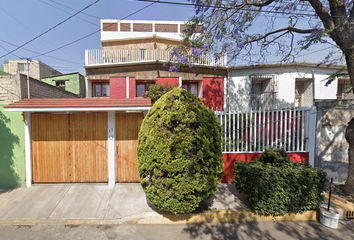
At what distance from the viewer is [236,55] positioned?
541 centimetres

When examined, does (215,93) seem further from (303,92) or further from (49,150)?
(49,150)

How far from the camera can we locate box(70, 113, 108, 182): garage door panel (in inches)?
170

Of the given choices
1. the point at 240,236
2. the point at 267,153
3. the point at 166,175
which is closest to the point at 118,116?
the point at 166,175

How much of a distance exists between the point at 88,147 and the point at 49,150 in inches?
45.8

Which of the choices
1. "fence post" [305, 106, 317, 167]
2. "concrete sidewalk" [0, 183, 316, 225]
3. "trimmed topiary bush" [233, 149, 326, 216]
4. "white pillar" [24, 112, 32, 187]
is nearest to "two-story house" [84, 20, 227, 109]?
"fence post" [305, 106, 317, 167]

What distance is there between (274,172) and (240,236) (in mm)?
1535

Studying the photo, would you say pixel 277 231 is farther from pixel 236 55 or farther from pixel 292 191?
pixel 236 55

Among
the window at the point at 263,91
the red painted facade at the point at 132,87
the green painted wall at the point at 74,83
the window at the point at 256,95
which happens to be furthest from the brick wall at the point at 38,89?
the window at the point at 256,95

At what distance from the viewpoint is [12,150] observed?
13.7ft

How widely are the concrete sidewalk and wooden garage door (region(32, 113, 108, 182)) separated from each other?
1.17ft

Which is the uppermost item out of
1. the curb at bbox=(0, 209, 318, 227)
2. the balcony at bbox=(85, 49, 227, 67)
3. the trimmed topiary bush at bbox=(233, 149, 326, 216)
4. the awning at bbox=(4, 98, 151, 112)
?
the balcony at bbox=(85, 49, 227, 67)

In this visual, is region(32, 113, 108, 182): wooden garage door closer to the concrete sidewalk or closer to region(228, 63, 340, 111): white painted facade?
the concrete sidewalk

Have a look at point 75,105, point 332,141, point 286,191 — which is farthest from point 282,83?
point 75,105

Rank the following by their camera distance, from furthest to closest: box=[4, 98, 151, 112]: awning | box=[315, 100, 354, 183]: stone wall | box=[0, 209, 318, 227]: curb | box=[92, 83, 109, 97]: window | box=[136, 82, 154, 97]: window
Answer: box=[92, 83, 109, 97]: window < box=[136, 82, 154, 97]: window < box=[315, 100, 354, 183]: stone wall < box=[4, 98, 151, 112]: awning < box=[0, 209, 318, 227]: curb
